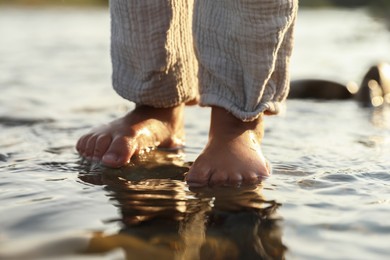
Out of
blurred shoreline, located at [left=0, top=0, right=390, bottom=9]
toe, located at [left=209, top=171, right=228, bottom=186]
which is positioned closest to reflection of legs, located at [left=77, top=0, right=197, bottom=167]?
toe, located at [left=209, top=171, right=228, bottom=186]

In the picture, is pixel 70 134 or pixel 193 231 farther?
pixel 70 134

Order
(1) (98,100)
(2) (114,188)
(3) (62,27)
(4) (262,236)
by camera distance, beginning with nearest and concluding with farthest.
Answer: (4) (262,236), (2) (114,188), (1) (98,100), (3) (62,27)

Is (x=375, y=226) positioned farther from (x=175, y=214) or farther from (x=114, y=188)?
(x=114, y=188)

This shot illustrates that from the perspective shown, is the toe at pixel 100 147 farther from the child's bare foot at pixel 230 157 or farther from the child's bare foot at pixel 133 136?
the child's bare foot at pixel 230 157

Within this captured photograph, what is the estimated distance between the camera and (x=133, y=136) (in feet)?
6.54

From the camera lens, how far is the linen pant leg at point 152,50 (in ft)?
6.52

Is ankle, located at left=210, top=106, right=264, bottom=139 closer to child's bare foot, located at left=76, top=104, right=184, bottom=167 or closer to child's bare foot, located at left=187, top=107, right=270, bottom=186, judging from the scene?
child's bare foot, located at left=187, top=107, right=270, bottom=186

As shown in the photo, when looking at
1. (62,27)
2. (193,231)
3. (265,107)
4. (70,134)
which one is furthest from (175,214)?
(62,27)

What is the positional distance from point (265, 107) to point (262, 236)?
0.59m

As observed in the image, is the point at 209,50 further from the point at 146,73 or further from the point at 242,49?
the point at 146,73

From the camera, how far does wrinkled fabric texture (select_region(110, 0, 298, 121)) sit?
1.73 meters

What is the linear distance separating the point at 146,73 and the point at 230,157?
1.49 ft

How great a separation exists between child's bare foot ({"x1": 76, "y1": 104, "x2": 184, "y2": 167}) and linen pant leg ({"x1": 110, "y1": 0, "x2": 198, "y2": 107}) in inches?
2.2

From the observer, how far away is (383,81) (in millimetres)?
3617
